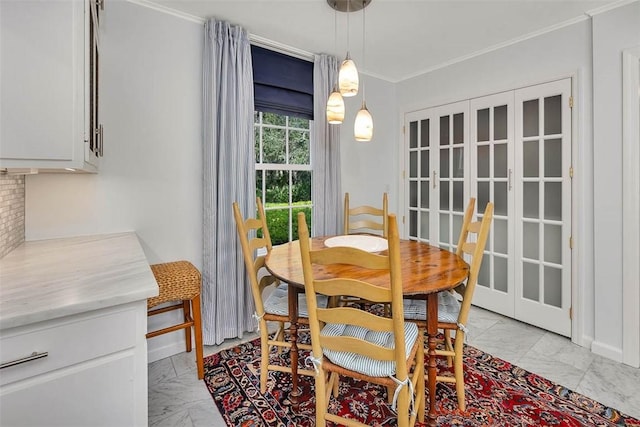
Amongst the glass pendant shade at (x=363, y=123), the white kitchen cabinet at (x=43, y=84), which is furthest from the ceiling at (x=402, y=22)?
the white kitchen cabinet at (x=43, y=84)

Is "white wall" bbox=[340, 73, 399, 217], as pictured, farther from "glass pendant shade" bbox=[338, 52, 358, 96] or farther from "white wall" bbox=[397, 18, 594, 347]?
"glass pendant shade" bbox=[338, 52, 358, 96]

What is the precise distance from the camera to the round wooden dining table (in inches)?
59.0

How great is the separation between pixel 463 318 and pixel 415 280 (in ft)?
1.31

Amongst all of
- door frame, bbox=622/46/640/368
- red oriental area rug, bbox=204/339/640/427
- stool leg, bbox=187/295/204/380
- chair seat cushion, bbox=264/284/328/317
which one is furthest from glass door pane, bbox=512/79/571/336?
stool leg, bbox=187/295/204/380

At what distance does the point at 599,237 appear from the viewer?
2318 mm

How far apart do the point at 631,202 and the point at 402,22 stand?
2.11m

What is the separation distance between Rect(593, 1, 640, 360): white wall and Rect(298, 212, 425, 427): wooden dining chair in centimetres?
182

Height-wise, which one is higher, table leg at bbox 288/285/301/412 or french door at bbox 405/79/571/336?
french door at bbox 405/79/571/336

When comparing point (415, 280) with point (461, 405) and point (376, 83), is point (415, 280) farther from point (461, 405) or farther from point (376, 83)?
point (376, 83)

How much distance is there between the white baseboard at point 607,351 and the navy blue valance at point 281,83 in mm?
2985

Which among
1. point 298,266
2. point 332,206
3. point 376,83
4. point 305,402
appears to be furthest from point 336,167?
point 305,402

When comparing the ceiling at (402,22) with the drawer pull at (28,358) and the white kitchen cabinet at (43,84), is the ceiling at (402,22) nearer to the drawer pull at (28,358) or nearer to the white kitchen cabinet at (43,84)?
the white kitchen cabinet at (43,84)

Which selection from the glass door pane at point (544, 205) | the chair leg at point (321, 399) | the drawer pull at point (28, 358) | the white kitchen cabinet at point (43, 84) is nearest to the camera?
the drawer pull at point (28, 358)

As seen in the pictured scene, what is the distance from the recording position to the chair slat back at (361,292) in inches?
45.6
